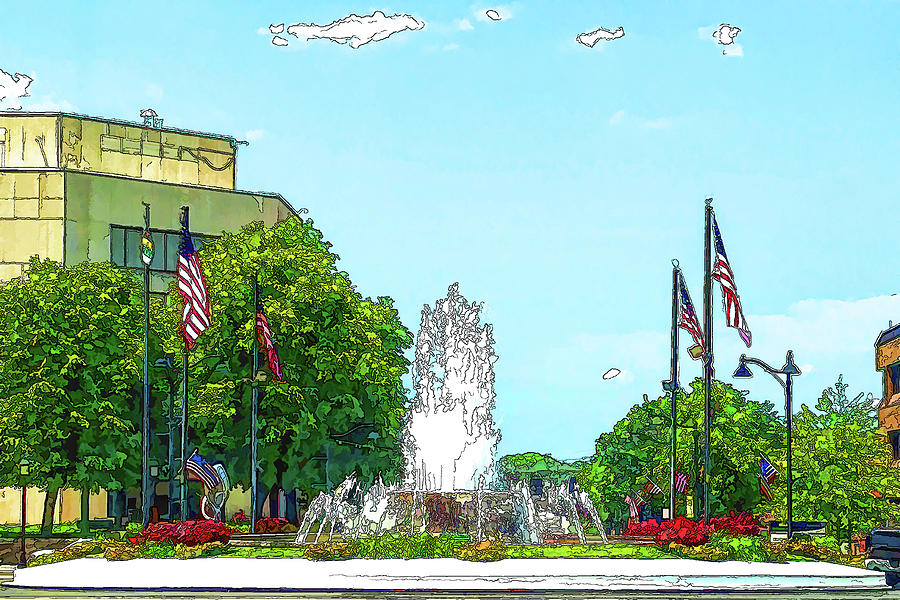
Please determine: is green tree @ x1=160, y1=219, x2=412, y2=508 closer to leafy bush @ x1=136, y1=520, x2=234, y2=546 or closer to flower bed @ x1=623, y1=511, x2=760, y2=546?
leafy bush @ x1=136, y1=520, x2=234, y2=546

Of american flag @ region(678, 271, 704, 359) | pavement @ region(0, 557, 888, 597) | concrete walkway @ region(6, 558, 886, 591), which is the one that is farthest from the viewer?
american flag @ region(678, 271, 704, 359)

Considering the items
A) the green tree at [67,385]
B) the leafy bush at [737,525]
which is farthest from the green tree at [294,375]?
the leafy bush at [737,525]

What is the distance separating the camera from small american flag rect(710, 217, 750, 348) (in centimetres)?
4419

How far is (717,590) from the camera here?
33.8 metres

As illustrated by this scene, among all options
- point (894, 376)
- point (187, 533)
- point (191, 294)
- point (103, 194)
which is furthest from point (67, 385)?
point (894, 376)

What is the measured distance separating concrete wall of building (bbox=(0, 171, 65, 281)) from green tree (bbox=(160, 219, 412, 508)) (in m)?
14.7

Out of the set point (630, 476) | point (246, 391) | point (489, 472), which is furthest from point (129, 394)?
point (630, 476)

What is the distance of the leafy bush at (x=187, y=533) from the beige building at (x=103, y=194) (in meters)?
33.0

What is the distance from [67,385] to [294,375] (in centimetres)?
924

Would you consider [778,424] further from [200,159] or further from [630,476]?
[200,159]

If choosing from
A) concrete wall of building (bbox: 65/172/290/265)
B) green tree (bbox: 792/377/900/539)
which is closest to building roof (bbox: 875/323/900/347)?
green tree (bbox: 792/377/900/539)

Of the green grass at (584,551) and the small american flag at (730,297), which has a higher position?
the small american flag at (730,297)

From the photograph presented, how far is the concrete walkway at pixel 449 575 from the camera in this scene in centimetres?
3444

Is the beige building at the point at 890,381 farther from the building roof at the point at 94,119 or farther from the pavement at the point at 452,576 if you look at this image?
the pavement at the point at 452,576
